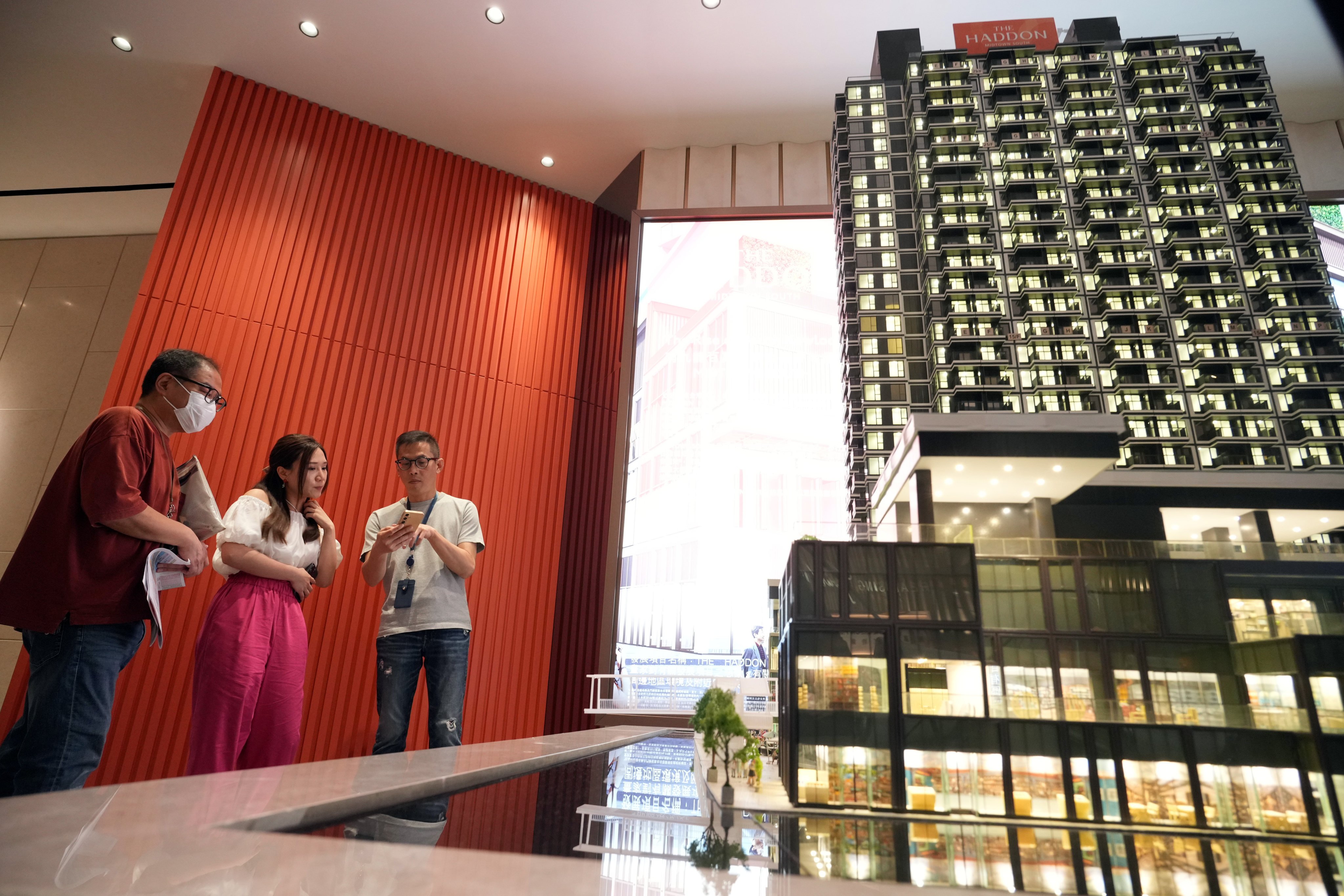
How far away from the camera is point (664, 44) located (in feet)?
24.5

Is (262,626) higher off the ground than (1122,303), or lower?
lower

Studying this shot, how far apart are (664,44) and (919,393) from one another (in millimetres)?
5064

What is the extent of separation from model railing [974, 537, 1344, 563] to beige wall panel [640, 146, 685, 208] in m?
6.01

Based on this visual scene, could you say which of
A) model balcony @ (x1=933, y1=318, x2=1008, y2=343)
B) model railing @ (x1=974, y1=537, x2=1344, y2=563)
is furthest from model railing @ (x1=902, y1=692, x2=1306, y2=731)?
model balcony @ (x1=933, y1=318, x2=1008, y2=343)

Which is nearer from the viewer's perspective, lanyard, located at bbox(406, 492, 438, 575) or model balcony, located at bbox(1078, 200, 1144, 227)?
lanyard, located at bbox(406, 492, 438, 575)

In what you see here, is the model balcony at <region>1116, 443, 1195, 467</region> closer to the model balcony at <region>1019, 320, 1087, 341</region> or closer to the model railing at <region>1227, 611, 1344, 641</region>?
the model balcony at <region>1019, 320, 1087, 341</region>

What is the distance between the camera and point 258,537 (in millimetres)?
2664

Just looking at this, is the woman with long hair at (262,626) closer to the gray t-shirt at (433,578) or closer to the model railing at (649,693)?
the gray t-shirt at (433,578)

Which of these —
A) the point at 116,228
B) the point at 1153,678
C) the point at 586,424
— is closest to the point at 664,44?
the point at 586,424

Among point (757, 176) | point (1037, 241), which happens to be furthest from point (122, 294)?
point (1037, 241)

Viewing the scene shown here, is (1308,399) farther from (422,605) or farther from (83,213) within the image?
(83,213)

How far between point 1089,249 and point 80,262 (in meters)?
13.5

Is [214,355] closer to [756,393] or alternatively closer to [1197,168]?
[756,393]

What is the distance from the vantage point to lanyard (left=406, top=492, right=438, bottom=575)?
3.23 metres
